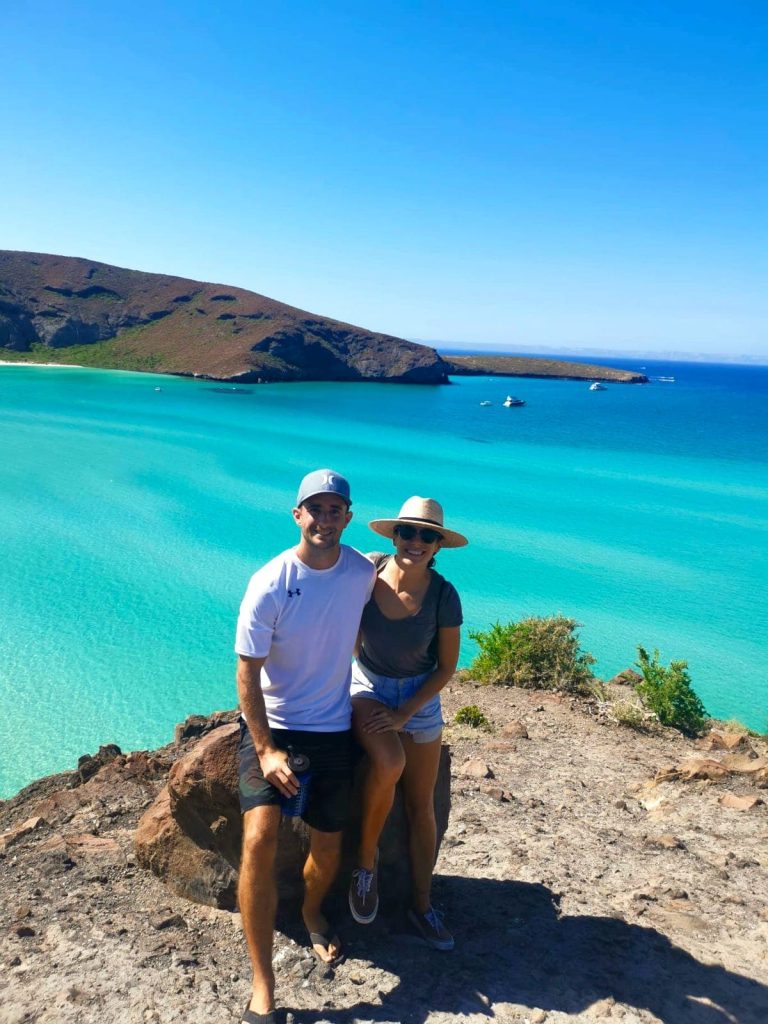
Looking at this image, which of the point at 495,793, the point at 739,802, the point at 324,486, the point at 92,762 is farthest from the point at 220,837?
the point at 739,802

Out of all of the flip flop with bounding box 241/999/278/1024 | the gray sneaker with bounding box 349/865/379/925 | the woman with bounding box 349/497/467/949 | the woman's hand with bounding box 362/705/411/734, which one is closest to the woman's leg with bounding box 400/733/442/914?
the woman with bounding box 349/497/467/949

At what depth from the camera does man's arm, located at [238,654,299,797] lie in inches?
133

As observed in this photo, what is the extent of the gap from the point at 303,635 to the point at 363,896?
1.38 meters

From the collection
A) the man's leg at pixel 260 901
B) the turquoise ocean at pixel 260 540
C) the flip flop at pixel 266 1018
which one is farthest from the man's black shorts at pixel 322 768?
the turquoise ocean at pixel 260 540

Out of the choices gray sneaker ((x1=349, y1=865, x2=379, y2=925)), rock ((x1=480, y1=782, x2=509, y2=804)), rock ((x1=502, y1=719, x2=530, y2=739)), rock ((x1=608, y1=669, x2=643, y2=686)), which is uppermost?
gray sneaker ((x1=349, y1=865, x2=379, y2=925))

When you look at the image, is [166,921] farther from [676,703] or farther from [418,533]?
[676,703]

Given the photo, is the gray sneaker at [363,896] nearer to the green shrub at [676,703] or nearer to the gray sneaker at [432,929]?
the gray sneaker at [432,929]

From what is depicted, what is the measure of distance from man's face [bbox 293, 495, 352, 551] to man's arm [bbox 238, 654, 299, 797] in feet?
1.92

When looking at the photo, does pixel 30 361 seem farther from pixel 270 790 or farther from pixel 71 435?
pixel 270 790

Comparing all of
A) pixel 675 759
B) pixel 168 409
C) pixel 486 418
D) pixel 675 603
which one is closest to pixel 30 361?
pixel 168 409

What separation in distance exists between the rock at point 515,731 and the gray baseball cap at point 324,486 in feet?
15.7

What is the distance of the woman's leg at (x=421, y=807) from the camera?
385 cm

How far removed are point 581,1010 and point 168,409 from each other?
4339cm

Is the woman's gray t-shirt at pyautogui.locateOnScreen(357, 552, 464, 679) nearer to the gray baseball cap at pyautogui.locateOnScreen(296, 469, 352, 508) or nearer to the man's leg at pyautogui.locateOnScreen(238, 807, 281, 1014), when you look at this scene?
the gray baseball cap at pyautogui.locateOnScreen(296, 469, 352, 508)
